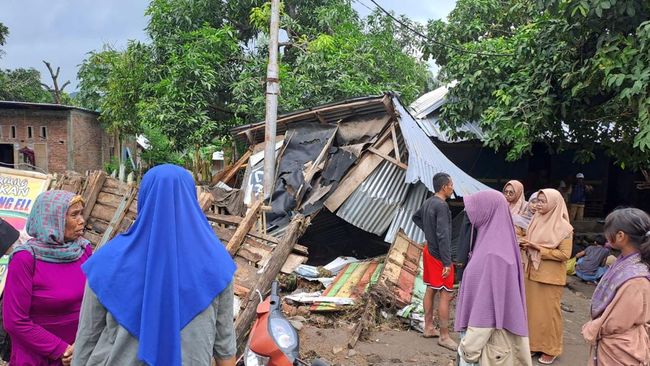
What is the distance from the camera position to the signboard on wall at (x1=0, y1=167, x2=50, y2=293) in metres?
A: 5.33

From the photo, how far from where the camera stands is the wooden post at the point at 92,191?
19.5 feet

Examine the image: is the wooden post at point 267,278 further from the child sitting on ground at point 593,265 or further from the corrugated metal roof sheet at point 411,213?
the child sitting on ground at point 593,265

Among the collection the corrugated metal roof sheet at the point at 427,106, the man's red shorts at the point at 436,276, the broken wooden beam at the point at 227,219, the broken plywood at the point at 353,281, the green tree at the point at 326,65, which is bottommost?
the broken plywood at the point at 353,281

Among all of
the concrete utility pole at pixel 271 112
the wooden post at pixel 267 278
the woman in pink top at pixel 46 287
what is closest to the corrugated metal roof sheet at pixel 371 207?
the concrete utility pole at pixel 271 112

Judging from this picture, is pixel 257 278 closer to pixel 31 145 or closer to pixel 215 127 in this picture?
pixel 215 127

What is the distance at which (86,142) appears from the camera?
1912 centimetres

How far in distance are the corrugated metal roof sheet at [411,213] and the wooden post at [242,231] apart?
9.83 feet

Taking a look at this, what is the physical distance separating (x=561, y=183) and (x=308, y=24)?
778cm

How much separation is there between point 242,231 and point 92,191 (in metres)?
2.33

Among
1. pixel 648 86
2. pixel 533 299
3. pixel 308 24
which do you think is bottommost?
pixel 533 299

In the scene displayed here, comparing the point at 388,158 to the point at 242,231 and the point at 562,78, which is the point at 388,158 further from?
the point at 242,231

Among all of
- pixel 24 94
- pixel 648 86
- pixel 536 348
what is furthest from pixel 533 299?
pixel 24 94

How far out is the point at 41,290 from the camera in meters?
2.28

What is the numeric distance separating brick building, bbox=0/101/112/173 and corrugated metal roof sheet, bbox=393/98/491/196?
13794mm
